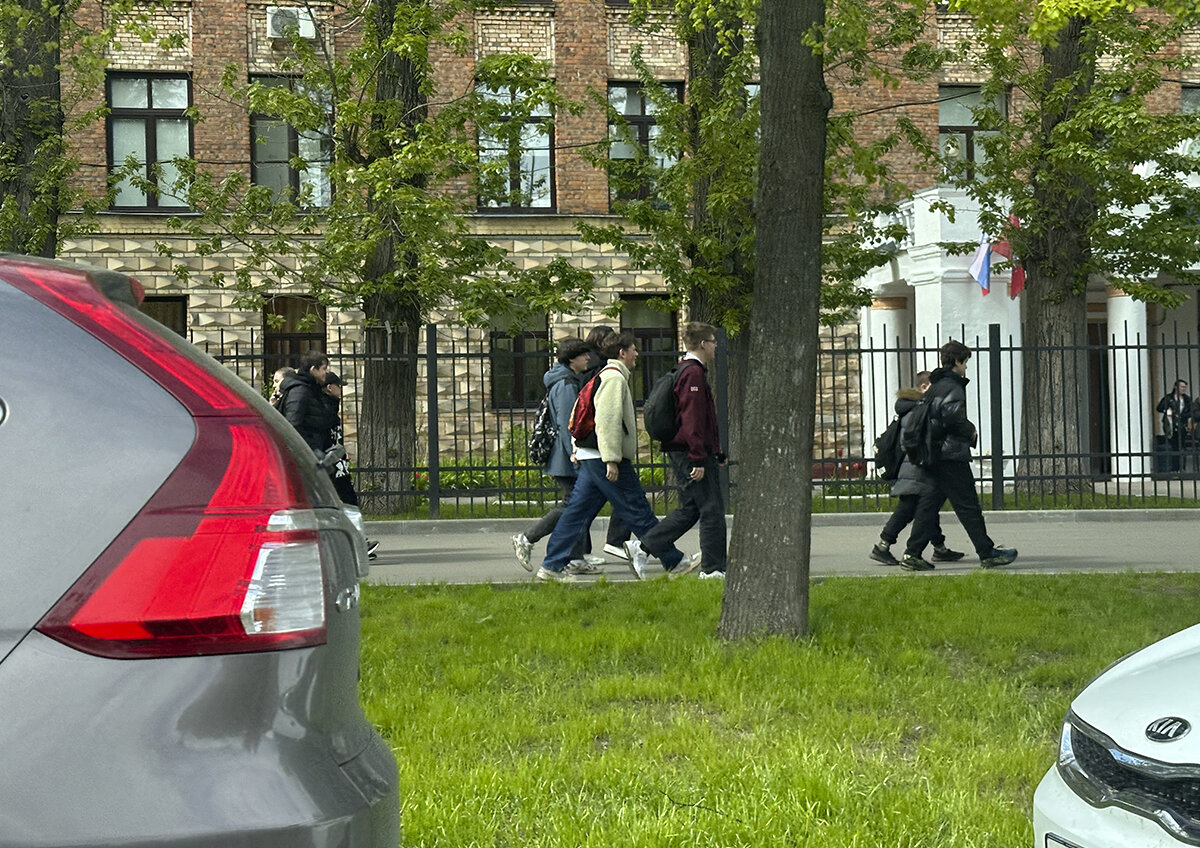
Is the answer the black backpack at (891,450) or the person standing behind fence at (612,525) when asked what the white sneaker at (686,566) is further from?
the black backpack at (891,450)

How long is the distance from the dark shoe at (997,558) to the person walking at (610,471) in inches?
110

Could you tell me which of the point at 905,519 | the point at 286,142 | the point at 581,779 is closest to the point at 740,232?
the point at 905,519

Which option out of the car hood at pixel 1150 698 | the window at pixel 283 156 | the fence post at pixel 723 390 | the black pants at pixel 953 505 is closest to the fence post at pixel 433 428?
the fence post at pixel 723 390

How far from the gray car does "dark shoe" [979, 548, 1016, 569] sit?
10.6 metres

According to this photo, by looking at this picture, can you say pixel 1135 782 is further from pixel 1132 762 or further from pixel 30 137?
pixel 30 137

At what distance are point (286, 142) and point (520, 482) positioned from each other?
11669mm

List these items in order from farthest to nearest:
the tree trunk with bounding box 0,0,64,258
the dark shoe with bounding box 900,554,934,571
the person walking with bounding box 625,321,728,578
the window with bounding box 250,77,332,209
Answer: the window with bounding box 250,77,332,209 → the tree trunk with bounding box 0,0,64,258 → the dark shoe with bounding box 900,554,934,571 → the person walking with bounding box 625,321,728,578

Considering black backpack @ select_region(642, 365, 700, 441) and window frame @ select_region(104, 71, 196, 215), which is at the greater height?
window frame @ select_region(104, 71, 196, 215)

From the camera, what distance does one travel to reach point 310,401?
40.8 ft

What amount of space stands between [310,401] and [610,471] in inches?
118

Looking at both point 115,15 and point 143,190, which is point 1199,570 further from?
point 143,190

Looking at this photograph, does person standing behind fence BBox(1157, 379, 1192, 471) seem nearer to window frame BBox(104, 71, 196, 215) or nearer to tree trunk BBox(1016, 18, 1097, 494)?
tree trunk BBox(1016, 18, 1097, 494)

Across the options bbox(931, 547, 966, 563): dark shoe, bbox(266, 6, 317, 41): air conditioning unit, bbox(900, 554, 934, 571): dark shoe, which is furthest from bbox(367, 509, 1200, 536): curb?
bbox(266, 6, 317, 41): air conditioning unit

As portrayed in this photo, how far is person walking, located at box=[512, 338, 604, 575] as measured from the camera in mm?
11781
